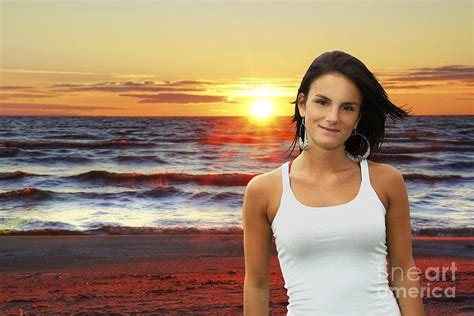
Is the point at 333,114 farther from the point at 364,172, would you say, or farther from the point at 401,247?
the point at 401,247

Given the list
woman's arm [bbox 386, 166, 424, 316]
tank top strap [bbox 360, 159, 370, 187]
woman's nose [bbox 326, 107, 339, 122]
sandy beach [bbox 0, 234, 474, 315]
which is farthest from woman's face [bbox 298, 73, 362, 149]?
sandy beach [bbox 0, 234, 474, 315]

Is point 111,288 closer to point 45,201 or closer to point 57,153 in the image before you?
point 45,201

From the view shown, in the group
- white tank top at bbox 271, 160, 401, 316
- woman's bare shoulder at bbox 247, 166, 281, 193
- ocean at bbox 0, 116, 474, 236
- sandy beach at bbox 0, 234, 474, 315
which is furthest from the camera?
ocean at bbox 0, 116, 474, 236

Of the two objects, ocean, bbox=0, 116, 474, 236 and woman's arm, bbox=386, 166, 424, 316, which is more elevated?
woman's arm, bbox=386, 166, 424, 316

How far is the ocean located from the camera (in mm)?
13766

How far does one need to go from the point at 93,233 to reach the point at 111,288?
15.6 ft

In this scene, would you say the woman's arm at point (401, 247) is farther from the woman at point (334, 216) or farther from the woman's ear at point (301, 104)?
the woman's ear at point (301, 104)

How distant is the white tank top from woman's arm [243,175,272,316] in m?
0.10

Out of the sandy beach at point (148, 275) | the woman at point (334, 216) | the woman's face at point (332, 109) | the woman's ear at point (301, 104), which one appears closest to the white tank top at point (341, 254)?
the woman at point (334, 216)

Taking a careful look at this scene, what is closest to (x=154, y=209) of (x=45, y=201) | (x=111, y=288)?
(x=45, y=201)

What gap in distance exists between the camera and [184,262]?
29.3ft

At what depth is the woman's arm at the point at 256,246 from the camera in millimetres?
2480

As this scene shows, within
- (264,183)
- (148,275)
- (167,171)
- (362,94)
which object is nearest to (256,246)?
(264,183)

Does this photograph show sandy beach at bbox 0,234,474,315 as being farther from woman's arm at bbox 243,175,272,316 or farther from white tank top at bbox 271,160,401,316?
white tank top at bbox 271,160,401,316
